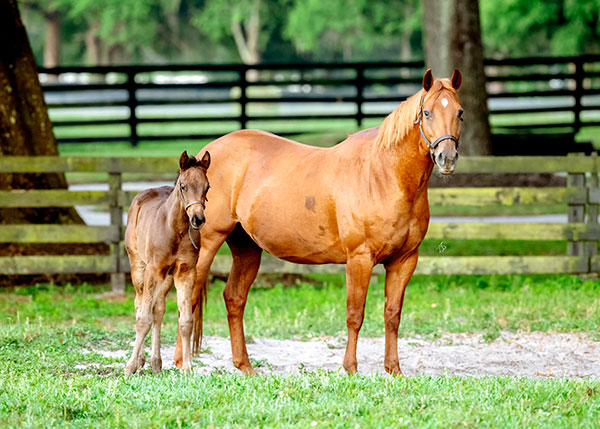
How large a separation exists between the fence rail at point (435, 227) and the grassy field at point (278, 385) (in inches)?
33.1

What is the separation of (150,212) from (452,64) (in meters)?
9.97

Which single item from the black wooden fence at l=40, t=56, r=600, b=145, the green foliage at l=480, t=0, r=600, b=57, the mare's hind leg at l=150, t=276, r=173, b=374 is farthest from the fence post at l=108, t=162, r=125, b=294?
the green foliage at l=480, t=0, r=600, b=57

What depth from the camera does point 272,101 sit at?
77.3ft

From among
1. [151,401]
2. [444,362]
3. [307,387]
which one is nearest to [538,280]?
[444,362]

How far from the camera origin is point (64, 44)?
58.8 m

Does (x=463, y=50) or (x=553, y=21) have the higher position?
(x=553, y=21)

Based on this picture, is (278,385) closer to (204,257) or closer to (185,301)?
(185,301)

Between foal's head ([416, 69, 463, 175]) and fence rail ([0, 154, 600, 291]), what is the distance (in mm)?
4402

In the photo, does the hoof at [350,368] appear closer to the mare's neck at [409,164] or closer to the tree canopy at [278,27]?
the mare's neck at [409,164]

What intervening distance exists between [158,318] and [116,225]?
4154mm

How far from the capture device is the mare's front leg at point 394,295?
641 centimetres

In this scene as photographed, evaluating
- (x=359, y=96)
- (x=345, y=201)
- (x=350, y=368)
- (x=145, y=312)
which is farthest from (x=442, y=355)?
(x=359, y=96)

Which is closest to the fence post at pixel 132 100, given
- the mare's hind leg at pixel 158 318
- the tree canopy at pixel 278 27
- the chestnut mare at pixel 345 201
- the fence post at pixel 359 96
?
the fence post at pixel 359 96

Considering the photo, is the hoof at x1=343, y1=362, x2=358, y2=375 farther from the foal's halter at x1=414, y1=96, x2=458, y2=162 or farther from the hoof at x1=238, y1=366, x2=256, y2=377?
the foal's halter at x1=414, y1=96, x2=458, y2=162
